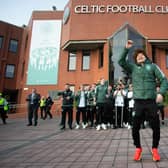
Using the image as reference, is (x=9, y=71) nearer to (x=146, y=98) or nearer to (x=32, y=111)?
(x=32, y=111)

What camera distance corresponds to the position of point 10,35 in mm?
29672

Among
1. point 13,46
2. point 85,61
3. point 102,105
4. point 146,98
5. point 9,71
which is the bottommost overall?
point 146,98

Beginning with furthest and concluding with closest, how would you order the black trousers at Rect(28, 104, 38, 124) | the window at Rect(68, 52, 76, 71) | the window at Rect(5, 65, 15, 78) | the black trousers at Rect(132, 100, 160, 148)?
the window at Rect(5, 65, 15, 78) < the window at Rect(68, 52, 76, 71) < the black trousers at Rect(28, 104, 38, 124) < the black trousers at Rect(132, 100, 160, 148)

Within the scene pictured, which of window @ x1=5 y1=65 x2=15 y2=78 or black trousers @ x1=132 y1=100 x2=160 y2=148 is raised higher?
window @ x1=5 y1=65 x2=15 y2=78

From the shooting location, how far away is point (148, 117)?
13.3 ft

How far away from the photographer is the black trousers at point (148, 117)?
3.99 meters

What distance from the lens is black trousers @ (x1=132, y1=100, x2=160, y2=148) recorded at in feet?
13.1

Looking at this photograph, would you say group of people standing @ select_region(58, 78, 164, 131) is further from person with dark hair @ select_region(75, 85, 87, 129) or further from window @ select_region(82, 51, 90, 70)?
window @ select_region(82, 51, 90, 70)

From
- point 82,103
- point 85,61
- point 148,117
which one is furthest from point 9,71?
point 148,117

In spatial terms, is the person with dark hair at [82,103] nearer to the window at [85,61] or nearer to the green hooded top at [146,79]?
the green hooded top at [146,79]

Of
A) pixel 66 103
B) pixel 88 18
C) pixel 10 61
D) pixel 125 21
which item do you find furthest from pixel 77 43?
pixel 66 103

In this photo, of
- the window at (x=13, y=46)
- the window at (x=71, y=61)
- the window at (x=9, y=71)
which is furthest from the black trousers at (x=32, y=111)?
the window at (x=13, y=46)

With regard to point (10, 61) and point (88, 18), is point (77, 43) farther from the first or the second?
point (10, 61)

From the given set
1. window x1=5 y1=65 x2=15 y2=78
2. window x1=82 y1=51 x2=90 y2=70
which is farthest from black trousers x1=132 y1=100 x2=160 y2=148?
window x1=5 y1=65 x2=15 y2=78
